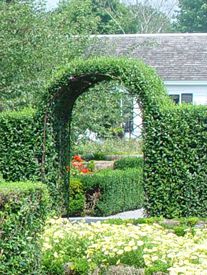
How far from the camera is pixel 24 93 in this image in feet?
54.5

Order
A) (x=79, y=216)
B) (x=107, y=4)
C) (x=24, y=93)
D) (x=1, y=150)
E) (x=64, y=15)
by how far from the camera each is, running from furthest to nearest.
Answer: (x=107, y=4), (x=64, y=15), (x=24, y=93), (x=79, y=216), (x=1, y=150)

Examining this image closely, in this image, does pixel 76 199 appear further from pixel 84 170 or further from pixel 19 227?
pixel 19 227

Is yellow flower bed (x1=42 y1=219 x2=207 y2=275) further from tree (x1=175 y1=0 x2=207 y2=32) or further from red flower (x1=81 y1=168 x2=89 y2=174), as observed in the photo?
tree (x1=175 y1=0 x2=207 y2=32)

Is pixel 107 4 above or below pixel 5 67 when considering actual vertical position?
above

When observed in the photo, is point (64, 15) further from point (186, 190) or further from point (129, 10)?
point (129, 10)

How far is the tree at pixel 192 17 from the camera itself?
5419 centimetres

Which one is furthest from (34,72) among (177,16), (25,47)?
(177,16)

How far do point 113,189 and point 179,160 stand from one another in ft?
12.3

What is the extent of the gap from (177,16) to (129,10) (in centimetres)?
568

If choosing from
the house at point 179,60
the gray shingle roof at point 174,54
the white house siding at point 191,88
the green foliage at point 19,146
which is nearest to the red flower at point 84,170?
the green foliage at point 19,146

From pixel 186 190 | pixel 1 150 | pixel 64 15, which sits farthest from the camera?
pixel 64 15

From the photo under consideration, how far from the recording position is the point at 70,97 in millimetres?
14258

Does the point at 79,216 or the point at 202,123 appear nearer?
the point at 202,123

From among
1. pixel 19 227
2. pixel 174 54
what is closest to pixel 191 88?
pixel 174 54
